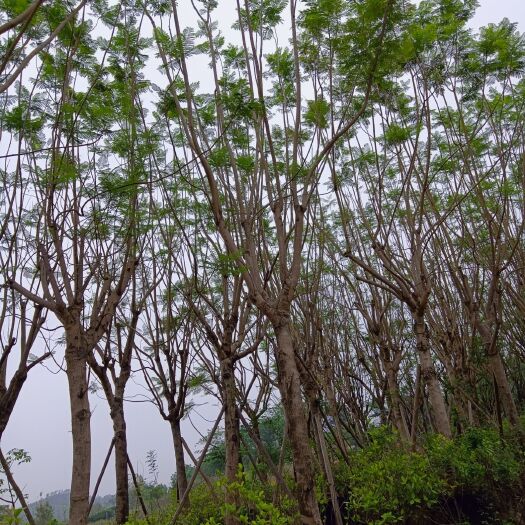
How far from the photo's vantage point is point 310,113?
4609 mm

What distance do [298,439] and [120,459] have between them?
3725 mm

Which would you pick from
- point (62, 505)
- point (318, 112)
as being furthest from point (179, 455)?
point (62, 505)

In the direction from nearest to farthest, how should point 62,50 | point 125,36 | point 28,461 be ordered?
point 62,50, point 125,36, point 28,461

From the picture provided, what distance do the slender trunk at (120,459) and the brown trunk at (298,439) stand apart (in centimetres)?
349

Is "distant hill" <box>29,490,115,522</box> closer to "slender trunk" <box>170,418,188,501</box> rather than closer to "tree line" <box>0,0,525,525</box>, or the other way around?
"slender trunk" <box>170,418,188,501</box>

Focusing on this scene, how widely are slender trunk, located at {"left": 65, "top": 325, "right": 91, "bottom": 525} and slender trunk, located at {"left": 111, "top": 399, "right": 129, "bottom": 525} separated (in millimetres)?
3053

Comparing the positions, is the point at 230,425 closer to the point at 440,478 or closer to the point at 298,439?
the point at 298,439

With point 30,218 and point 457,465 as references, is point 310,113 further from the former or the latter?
point 457,465

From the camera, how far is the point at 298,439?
3.09 m

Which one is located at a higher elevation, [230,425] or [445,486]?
[230,425]

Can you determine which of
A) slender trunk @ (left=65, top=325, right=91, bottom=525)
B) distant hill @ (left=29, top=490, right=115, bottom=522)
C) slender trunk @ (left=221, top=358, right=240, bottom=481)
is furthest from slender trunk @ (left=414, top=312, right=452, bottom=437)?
distant hill @ (left=29, top=490, right=115, bottom=522)

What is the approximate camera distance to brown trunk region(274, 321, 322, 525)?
3.04 metres

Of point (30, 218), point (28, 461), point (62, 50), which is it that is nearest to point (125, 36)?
point (62, 50)

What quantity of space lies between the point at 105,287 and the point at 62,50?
6.57 feet
